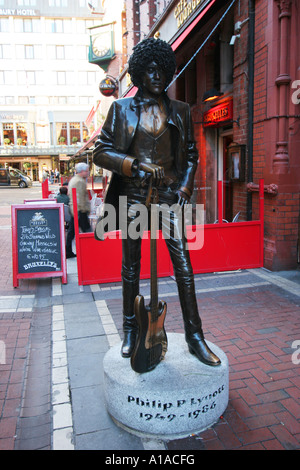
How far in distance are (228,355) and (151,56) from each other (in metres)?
2.58

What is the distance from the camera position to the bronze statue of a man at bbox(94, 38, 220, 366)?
110 inches

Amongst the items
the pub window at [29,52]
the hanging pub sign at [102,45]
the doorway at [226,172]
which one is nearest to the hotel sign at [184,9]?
the doorway at [226,172]

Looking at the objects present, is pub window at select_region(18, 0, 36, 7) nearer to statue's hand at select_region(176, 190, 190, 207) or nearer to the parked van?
the parked van

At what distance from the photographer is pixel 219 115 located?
8.52 metres

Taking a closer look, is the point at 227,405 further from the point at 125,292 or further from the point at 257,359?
the point at 125,292

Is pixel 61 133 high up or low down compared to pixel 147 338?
up

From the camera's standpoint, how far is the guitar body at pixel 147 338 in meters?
2.69

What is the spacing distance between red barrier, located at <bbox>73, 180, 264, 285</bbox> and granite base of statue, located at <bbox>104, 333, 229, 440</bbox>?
326cm

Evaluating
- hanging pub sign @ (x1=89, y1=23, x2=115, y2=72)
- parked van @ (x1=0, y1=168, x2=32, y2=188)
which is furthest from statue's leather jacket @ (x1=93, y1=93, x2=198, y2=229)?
parked van @ (x1=0, y1=168, x2=32, y2=188)

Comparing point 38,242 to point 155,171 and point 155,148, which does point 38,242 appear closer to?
point 155,148

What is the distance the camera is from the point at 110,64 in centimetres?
2038

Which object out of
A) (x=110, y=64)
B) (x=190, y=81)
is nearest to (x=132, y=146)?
(x=190, y=81)

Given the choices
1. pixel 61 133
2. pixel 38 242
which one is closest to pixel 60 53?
pixel 61 133
